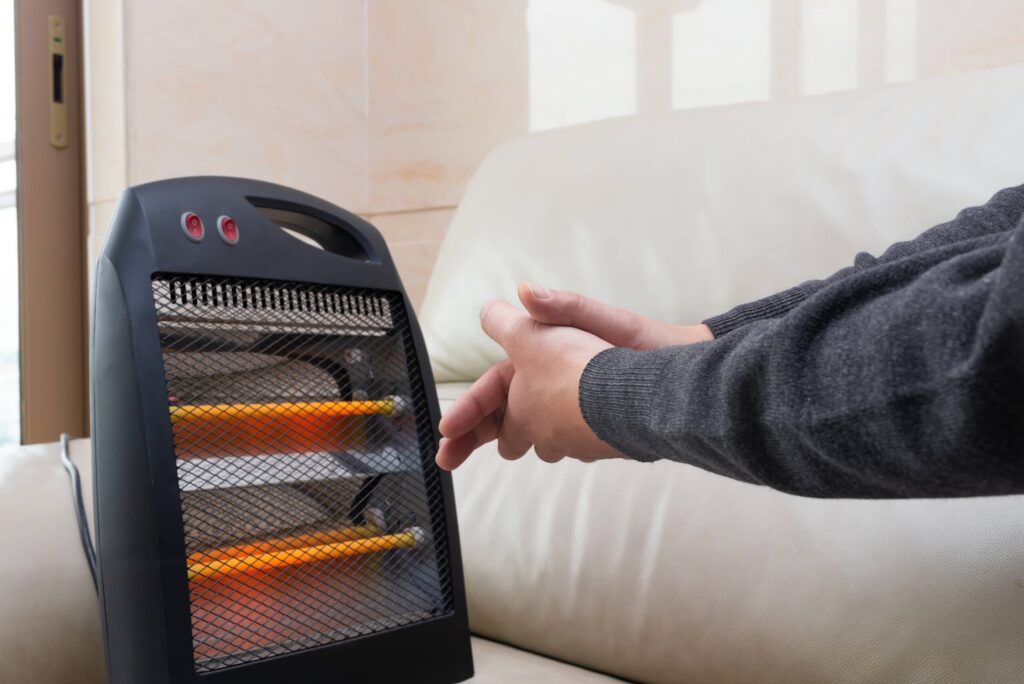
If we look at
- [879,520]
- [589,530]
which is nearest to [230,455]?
[589,530]

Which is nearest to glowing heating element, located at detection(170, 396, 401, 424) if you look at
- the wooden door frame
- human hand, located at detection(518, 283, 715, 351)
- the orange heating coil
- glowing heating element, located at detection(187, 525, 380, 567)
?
the orange heating coil

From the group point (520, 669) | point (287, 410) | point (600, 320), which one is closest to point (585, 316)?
point (600, 320)

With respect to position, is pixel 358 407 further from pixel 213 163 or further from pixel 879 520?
pixel 213 163

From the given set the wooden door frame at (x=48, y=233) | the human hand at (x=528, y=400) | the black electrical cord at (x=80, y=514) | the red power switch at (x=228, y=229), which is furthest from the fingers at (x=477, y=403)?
the wooden door frame at (x=48, y=233)

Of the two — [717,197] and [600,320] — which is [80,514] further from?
[717,197]

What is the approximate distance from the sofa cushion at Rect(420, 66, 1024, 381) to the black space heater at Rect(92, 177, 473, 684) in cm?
34

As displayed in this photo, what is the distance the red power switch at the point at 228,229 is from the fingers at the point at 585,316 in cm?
25

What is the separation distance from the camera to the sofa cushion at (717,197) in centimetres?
90

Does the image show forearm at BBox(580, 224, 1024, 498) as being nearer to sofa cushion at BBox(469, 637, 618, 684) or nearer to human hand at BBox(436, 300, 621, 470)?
human hand at BBox(436, 300, 621, 470)

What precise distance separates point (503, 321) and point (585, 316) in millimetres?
66

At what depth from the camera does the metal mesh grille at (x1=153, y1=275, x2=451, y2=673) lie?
702mm

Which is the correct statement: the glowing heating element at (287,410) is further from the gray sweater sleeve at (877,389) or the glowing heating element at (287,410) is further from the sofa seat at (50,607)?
the gray sweater sleeve at (877,389)

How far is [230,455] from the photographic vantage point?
0.72m

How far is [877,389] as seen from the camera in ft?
1.22
